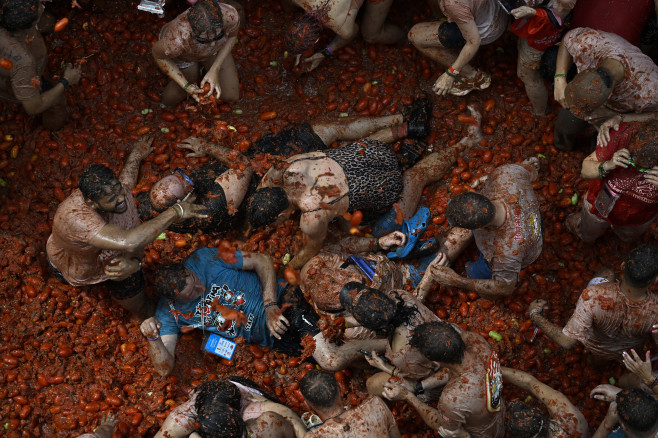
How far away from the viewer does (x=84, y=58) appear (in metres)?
7.35

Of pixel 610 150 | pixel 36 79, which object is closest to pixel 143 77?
pixel 36 79

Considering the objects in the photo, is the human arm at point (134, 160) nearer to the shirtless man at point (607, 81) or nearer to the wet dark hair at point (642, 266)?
the shirtless man at point (607, 81)

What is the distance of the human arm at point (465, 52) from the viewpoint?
6215 mm

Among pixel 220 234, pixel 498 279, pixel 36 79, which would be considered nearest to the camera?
pixel 498 279

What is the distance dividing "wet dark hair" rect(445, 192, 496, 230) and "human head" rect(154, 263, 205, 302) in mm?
2266

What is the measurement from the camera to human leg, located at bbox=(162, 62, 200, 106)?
22.8 ft

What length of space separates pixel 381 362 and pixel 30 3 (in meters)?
4.13

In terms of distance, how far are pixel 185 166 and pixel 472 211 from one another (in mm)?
3155

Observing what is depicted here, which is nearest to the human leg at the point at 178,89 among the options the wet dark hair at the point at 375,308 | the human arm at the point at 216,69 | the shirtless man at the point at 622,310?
the human arm at the point at 216,69

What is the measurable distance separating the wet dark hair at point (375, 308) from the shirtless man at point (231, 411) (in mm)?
949

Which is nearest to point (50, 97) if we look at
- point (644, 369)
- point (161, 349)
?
point (161, 349)

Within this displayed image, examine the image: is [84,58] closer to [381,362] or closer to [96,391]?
[96,391]

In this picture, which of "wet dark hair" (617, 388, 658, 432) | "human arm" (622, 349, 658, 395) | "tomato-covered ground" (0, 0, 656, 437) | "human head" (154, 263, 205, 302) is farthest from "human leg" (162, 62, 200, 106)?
"wet dark hair" (617, 388, 658, 432)

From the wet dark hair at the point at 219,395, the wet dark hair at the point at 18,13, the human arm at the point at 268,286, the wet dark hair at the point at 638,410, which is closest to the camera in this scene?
the wet dark hair at the point at 638,410
